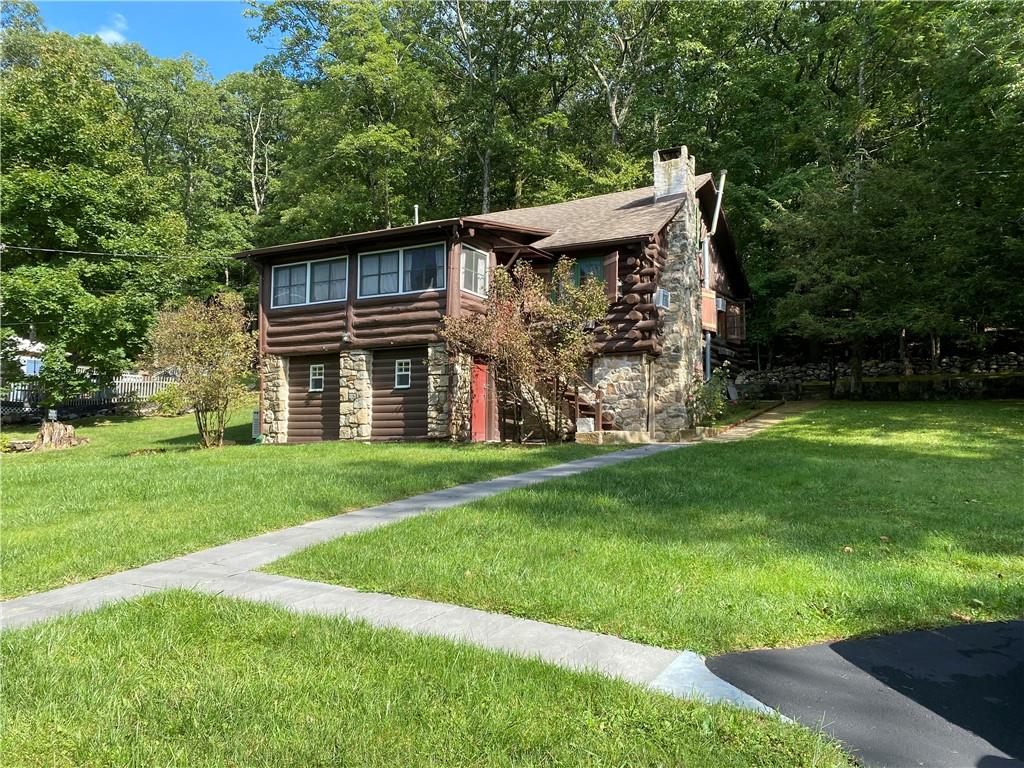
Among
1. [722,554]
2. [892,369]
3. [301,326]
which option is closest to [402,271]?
[301,326]

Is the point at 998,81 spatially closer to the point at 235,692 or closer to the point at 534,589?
the point at 534,589

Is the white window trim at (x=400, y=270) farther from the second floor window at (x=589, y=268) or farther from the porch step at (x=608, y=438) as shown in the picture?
the porch step at (x=608, y=438)

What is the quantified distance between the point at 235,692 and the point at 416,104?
3416cm

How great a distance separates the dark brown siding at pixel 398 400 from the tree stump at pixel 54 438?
9.85m

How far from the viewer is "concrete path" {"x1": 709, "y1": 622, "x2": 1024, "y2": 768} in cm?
255

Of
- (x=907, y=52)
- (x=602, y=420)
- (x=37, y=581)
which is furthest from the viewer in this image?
(x=907, y=52)

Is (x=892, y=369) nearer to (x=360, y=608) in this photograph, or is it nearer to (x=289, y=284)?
(x=289, y=284)

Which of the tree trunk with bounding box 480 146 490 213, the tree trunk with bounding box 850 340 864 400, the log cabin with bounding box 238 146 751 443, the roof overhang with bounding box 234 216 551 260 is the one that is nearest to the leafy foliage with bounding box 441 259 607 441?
the log cabin with bounding box 238 146 751 443

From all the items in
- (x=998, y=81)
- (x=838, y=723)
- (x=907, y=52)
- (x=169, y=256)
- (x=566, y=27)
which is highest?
(x=566, y=27)

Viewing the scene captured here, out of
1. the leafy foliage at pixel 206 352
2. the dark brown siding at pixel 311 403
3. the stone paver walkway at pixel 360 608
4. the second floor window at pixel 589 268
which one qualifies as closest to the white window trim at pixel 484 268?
the second floor window at pixel 589 268

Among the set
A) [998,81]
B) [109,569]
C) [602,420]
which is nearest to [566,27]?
[998,81]

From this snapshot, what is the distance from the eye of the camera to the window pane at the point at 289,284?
19297 millimetres

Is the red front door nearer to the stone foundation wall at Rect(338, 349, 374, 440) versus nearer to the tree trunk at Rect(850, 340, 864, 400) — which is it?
the stone foundation wall at Rect(338, 349, 374, 440)

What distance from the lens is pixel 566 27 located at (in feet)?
110
